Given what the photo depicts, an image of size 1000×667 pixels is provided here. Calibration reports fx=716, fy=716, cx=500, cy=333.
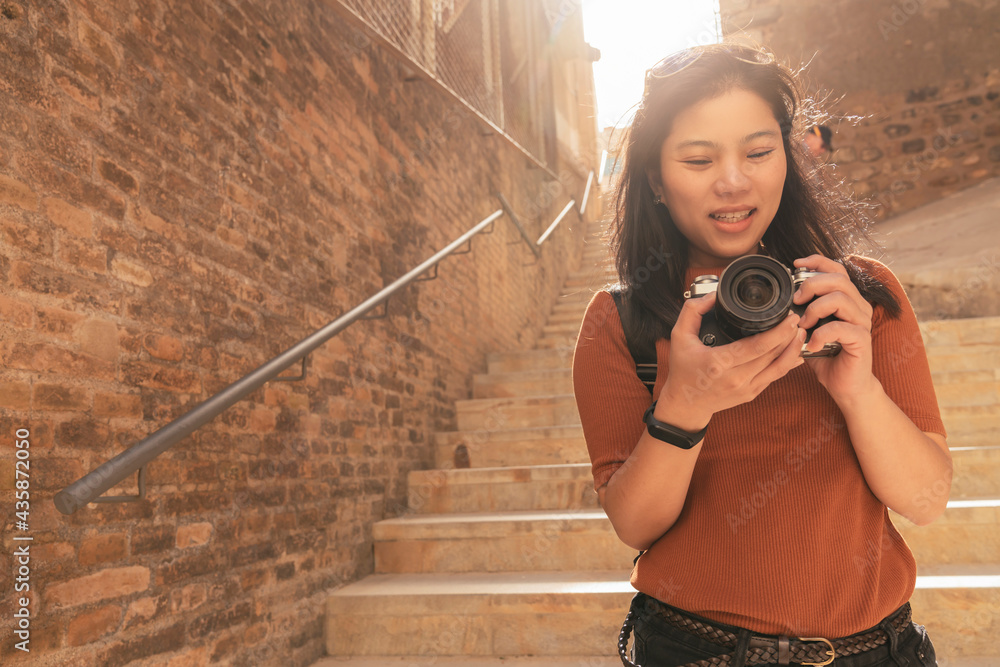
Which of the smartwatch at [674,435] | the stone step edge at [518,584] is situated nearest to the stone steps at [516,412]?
the stone step edge at [518,584]

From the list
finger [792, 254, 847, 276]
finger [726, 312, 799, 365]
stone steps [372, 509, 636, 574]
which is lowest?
stone steps [372, 509, 636, 574]

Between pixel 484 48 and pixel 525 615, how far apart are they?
12.6ft

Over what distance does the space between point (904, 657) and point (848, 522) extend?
0.14 meters

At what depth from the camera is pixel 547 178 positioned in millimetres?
7734

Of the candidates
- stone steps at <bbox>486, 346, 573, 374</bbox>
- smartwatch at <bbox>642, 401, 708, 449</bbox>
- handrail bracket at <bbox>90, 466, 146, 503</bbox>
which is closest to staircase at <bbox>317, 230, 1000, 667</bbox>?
stone steps at <bbox>486, 346, 573, 374</bbox>

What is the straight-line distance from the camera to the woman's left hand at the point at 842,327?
0.74 meters

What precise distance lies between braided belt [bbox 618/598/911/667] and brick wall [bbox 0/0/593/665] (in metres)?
1.37

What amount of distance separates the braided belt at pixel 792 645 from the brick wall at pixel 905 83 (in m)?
7.58

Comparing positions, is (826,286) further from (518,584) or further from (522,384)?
(522,384)

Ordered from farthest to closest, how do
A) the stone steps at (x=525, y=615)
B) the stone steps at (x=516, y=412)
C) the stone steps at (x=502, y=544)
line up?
1. the stone steps at (x=516, y=412)
2. the stone steps at (x=502, y=544)
3. the stone steps at (x=525, y=615)

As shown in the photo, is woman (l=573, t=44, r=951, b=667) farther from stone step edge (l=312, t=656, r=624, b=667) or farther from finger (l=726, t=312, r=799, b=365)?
stone step edge (l=312, t=656, r=624, b=667)

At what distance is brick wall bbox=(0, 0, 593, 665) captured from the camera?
1542mm

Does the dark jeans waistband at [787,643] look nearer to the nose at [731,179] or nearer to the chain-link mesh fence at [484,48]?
the nose at [731,179]

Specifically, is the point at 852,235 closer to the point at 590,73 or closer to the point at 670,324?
the point at 670,324
